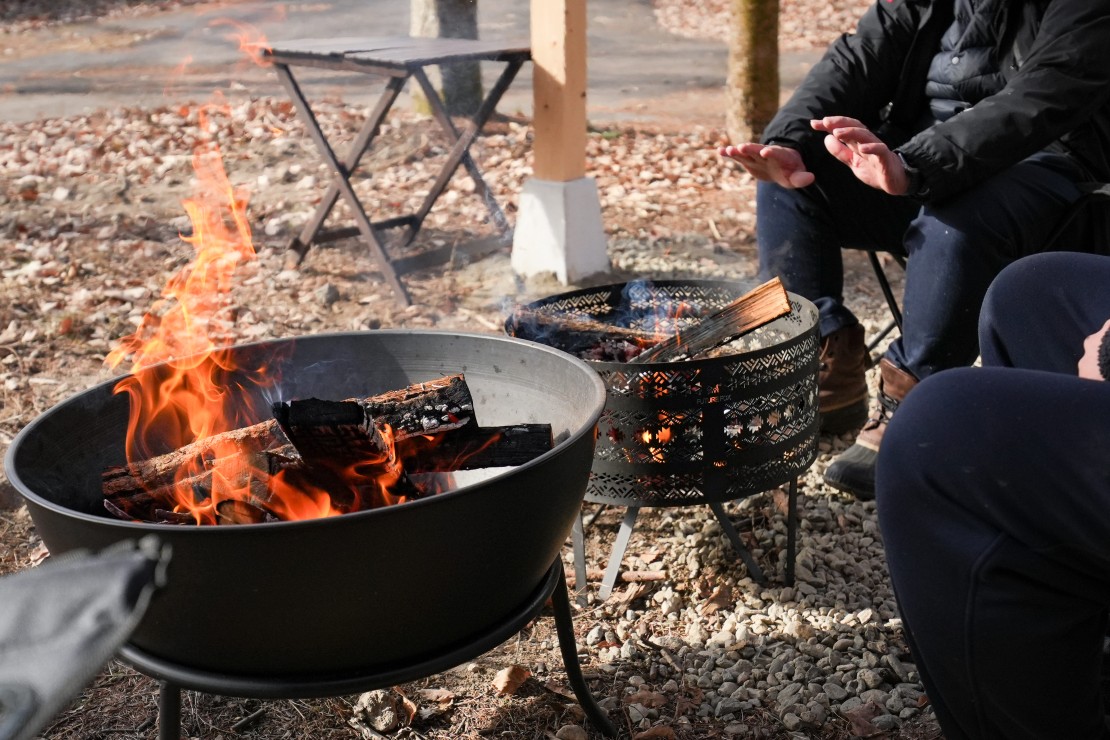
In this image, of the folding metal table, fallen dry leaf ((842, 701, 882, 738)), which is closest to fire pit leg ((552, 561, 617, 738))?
fallen dry leaf ((842, 701, 882, 738))

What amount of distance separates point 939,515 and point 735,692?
1010mm

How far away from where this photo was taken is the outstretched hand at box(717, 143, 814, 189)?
9.76 feet

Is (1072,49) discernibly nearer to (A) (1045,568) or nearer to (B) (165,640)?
(A) (1045,568)

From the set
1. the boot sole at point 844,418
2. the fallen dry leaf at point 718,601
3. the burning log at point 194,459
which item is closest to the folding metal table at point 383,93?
the boot sole at point 844,418

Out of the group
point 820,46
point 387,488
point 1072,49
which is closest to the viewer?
point 387,488

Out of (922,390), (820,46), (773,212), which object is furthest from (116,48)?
(922,390)

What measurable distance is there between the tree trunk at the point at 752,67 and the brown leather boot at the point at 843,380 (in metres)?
3.37

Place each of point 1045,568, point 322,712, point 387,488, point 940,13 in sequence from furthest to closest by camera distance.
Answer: point 940,13, point 322,712, point 387,488, point 1045,568

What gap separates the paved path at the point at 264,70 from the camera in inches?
346

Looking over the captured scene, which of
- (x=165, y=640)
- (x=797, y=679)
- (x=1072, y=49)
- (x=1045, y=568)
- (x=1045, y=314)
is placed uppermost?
(x=1072, y=49)

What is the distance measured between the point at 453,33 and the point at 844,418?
477 centimetres

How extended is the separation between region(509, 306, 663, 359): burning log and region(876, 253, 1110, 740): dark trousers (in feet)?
3.99

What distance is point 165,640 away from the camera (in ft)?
5.11

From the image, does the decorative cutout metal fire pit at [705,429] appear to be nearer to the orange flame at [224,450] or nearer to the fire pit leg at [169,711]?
the orange flame at [224,450]
